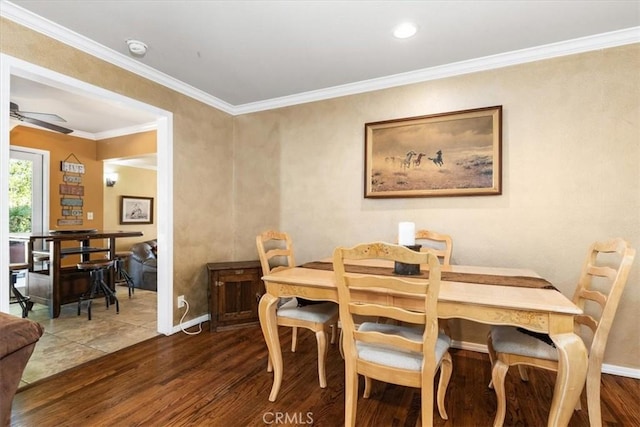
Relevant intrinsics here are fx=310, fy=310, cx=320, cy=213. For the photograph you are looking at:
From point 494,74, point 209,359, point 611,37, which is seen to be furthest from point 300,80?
point 209,359

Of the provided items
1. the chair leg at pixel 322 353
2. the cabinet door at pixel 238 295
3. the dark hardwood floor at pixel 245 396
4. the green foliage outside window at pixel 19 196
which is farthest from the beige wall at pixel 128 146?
the chair leg at pixel 322 353

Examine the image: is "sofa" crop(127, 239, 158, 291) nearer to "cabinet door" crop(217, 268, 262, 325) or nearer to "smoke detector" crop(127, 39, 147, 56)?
"cabinet door" crop(217, 268, 262, 325)

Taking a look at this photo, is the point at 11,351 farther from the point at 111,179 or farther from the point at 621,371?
the point at 111,179

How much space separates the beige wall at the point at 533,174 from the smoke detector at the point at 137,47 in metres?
1.61

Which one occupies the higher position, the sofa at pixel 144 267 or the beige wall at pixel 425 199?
the beige wall at pixel 425 199

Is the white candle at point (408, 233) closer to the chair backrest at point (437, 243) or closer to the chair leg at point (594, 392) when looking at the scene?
the chair backrest at point (437, 243)

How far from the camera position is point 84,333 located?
3012 mm

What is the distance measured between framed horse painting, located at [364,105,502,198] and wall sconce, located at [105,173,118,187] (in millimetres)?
5156

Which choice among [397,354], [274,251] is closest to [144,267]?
[274,251]

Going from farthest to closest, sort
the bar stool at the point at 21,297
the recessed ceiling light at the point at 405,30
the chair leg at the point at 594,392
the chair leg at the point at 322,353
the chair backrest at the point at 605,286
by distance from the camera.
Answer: the bar stool at the point at 21,297, the recessed ceiling light at the point at 405,30, the chair leg at the point at 322,353, the chair leg at the point at 594,392, the chair backrest at the point at 605,286

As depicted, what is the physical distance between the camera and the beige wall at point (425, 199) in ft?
7.39

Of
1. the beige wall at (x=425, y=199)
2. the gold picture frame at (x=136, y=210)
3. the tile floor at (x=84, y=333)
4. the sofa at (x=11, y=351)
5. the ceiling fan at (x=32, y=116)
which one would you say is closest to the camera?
the sofa at (x=11, y=351)

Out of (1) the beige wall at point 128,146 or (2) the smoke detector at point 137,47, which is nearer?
(2) the smoke detector at point 137,47

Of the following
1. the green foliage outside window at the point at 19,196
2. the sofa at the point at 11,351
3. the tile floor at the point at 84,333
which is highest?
the green foliage outside window at the point at 19,196
